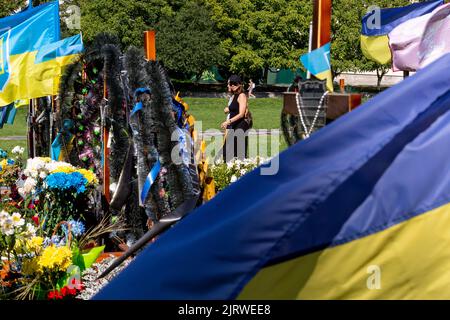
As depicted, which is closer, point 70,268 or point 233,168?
point 70,268

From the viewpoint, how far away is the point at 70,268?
15.1ft

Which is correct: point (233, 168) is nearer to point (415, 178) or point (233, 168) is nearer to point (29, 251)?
point (29, 251)

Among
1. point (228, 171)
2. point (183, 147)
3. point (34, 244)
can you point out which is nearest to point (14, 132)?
point (228, 171)

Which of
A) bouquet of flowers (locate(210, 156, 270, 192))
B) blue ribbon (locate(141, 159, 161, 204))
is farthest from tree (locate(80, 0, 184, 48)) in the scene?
blue ribbon (locate(141, 159, 161, 204))

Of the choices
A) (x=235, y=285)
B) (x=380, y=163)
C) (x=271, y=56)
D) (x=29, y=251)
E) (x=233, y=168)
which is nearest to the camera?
(x=235, y=285)

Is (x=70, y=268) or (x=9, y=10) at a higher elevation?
(x=9, y=10)

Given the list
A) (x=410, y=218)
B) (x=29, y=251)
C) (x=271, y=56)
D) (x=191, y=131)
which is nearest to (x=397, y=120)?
(x=410, y=218)

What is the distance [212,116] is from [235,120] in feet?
56.1

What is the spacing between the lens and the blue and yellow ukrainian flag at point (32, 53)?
8.60m

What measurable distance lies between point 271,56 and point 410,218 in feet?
147

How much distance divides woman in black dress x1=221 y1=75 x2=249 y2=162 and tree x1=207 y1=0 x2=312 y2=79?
3554 cm

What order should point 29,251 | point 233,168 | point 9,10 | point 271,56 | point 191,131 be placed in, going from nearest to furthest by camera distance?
point 29,251 → point 191,131 → point 233,168 → point 9,10 → point 271,56

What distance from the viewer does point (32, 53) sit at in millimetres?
8945

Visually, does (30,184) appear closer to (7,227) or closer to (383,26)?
(7,227)
